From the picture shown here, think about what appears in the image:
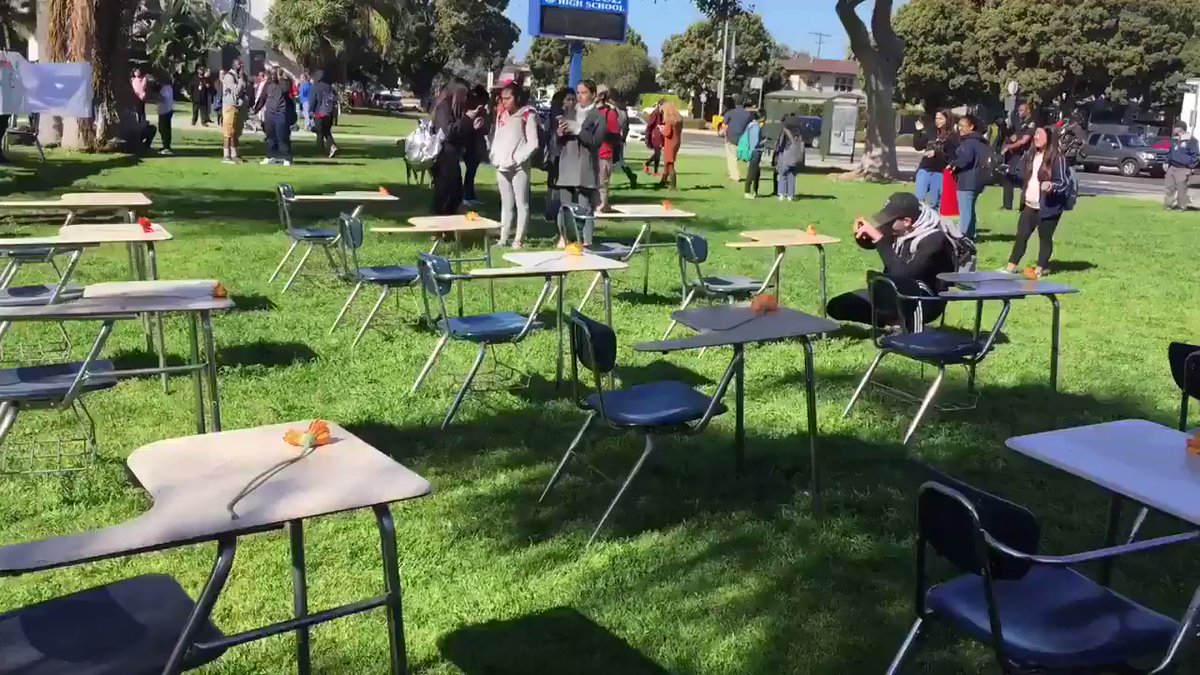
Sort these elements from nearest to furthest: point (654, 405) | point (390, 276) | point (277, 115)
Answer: point (654, 405)
point (390, 276)
point (277, 115)

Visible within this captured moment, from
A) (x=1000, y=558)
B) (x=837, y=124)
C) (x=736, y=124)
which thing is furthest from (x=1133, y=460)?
(x=837, y=124)

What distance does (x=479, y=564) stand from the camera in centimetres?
404

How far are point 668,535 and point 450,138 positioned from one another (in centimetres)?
814

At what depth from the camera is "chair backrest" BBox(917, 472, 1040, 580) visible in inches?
95.3

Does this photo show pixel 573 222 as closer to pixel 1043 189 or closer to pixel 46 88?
pixel 1043 189

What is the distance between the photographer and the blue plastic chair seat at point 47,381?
416 cm

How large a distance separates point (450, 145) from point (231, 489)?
961 centimetres

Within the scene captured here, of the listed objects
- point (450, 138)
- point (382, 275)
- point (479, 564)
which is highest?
point (450, 138)

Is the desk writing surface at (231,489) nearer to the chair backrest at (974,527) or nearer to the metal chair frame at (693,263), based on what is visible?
the chair backrest at (974,527)

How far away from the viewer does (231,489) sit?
233 centimetres

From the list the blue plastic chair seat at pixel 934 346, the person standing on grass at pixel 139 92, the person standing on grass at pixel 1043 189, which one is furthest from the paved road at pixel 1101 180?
the blue plastic chair seat at pixel 934 346

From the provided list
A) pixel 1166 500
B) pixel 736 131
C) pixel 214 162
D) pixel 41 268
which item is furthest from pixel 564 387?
pixel 214 162

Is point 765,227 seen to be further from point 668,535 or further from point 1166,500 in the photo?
point 1166,500

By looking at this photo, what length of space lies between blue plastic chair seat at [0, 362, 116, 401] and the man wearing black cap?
420cm
